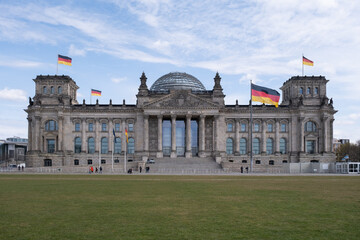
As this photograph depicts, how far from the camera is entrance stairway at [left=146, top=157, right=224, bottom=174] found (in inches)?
3457

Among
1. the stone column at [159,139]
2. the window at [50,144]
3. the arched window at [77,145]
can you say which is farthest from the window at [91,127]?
the stone column at [159,139]

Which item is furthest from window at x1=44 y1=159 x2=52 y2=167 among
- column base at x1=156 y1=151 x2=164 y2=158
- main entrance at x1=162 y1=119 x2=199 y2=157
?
main entrance at x1=162 y1=119 x2=199 y2=157

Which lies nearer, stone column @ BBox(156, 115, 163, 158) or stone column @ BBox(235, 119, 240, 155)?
stone column @ BBox(156, 115, 163, 158)

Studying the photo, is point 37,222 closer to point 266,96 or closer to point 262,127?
point 266,96

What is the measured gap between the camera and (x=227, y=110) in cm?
11244

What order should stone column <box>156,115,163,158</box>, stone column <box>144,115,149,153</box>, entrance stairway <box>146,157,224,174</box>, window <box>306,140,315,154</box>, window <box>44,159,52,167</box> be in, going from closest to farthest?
entrance stairway <box>146,157,224,174</box>
stone column <box>156,115,163,158</box>
stone column <box>144,115,149,153</box>
window <box>44,159,52,167</box>
window <box>306,140,315,154</box>

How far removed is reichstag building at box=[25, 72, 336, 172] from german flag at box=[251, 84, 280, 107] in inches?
1239

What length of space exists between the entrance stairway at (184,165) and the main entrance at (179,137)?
10.0 meters

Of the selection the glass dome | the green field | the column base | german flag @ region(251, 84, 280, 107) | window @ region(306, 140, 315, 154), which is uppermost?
the glass dome

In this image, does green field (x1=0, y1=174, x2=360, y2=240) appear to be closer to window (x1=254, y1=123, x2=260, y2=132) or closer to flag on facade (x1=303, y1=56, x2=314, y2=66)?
flag on facade (x1=303, y1=56, x2=314, y2=66)

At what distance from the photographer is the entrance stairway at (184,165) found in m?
87.8

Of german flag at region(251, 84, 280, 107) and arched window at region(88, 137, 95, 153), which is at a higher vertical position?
german flag at region(251, 84, 280, 107)

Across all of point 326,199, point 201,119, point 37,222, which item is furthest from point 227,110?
point 37,222

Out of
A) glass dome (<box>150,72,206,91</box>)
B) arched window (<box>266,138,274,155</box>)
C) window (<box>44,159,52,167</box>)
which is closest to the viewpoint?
A: window (<box>44,159,52,167</box>)
